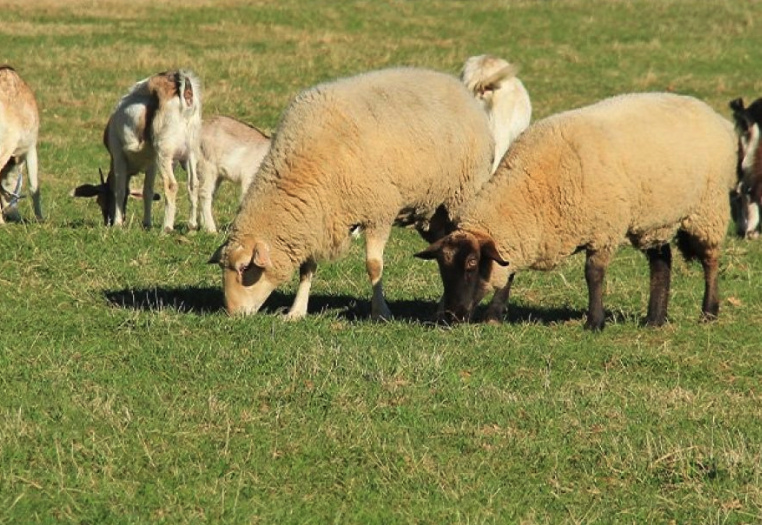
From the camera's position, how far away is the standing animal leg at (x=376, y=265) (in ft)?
36.3

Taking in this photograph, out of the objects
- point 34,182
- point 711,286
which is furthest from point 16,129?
point 711,286

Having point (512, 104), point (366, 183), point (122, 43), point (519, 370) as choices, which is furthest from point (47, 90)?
point (519, 370)

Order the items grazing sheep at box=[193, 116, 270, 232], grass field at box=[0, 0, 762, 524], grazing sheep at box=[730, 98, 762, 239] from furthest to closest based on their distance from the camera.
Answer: grazing sheep at box=[730, 98, 762, 239] < grazing sheep at box=[193, 116, 270, 232] < grass field at box=[0, 0, 762, 524]

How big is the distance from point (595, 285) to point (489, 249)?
3.30ft

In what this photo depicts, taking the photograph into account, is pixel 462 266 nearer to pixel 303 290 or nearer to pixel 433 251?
pixel 433 251

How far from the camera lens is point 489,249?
1052cm

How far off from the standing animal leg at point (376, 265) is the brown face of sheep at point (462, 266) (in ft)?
1.65

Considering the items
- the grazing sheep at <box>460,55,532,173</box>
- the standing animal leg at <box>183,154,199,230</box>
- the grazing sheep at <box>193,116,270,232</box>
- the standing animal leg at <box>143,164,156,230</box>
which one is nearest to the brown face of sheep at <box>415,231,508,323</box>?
the standing animal leg at <box>143,164,156,230</box>

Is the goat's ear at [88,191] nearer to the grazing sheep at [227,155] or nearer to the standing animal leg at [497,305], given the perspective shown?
the grazing sheep at [227,155]

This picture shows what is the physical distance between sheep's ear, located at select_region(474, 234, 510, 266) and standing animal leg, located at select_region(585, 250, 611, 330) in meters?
0.78

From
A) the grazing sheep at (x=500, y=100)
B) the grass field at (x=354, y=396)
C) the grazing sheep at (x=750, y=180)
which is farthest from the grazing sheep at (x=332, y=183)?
the grazing sheep at (x=750, y=180)

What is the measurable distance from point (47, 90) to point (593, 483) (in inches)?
844

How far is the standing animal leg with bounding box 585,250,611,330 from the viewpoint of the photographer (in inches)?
430

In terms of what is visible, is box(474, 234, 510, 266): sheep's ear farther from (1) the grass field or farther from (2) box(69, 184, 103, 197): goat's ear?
(2) box(69, 184, 103, 197): goat's ear
